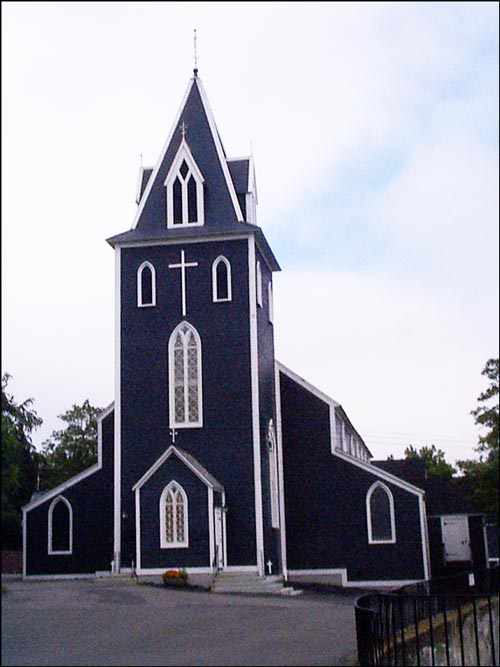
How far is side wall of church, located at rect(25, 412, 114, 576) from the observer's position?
32.4 metres

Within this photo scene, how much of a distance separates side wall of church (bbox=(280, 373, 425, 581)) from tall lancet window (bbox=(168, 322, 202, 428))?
4443 mm

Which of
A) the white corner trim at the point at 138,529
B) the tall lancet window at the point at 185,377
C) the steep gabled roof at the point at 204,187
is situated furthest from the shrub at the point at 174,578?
the steep gabled roof at the point at 204,187

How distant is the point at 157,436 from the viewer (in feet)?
103

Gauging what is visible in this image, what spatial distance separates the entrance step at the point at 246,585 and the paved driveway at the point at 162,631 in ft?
19.3

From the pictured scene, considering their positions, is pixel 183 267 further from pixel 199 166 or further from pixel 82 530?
pixel 82 530

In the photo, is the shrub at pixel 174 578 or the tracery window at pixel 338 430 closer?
the shrub at pixel 174 578

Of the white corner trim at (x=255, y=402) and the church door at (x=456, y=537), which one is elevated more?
the white corner trim at (x=255, y=402)

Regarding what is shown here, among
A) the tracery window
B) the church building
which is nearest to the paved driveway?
the church building

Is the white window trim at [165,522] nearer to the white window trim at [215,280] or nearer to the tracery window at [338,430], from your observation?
the white window trim at [215,280]

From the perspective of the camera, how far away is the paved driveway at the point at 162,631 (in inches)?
358

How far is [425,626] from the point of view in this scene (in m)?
17.9

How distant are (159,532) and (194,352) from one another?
21.6 ft

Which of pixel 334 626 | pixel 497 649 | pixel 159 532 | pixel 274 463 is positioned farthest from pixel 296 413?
pixel 334 626

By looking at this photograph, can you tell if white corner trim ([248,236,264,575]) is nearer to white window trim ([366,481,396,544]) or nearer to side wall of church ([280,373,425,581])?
side wall of church ([280,373,425,581])
